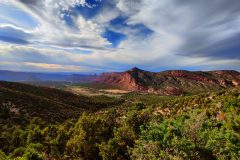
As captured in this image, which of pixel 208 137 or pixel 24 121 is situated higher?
pixel 208 137

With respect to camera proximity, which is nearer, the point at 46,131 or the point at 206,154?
the point at 206,154

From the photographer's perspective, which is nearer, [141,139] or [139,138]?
[141,139]

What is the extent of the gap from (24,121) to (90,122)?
156ft

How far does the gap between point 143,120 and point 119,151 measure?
594cm

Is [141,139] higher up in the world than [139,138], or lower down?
higher up

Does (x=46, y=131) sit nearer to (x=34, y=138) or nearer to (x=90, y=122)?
(x=34, y=138)

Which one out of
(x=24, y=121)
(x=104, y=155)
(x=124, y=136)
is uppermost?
(x=124, y=136)

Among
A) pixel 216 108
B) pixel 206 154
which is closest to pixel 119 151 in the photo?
pixel 206 154

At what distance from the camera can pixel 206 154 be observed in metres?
20.2

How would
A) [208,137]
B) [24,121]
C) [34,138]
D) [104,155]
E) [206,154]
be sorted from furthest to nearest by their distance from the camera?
[24,121]
[34,138]
[104,155]
[208,137]
[206,154]

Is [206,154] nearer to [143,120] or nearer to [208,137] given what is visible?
[208,137]

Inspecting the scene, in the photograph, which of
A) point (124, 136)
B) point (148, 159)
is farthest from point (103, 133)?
point (148, 159)

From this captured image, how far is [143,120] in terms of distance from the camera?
112 ft

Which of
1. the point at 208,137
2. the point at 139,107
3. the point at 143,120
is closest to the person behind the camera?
the point at 208,137
